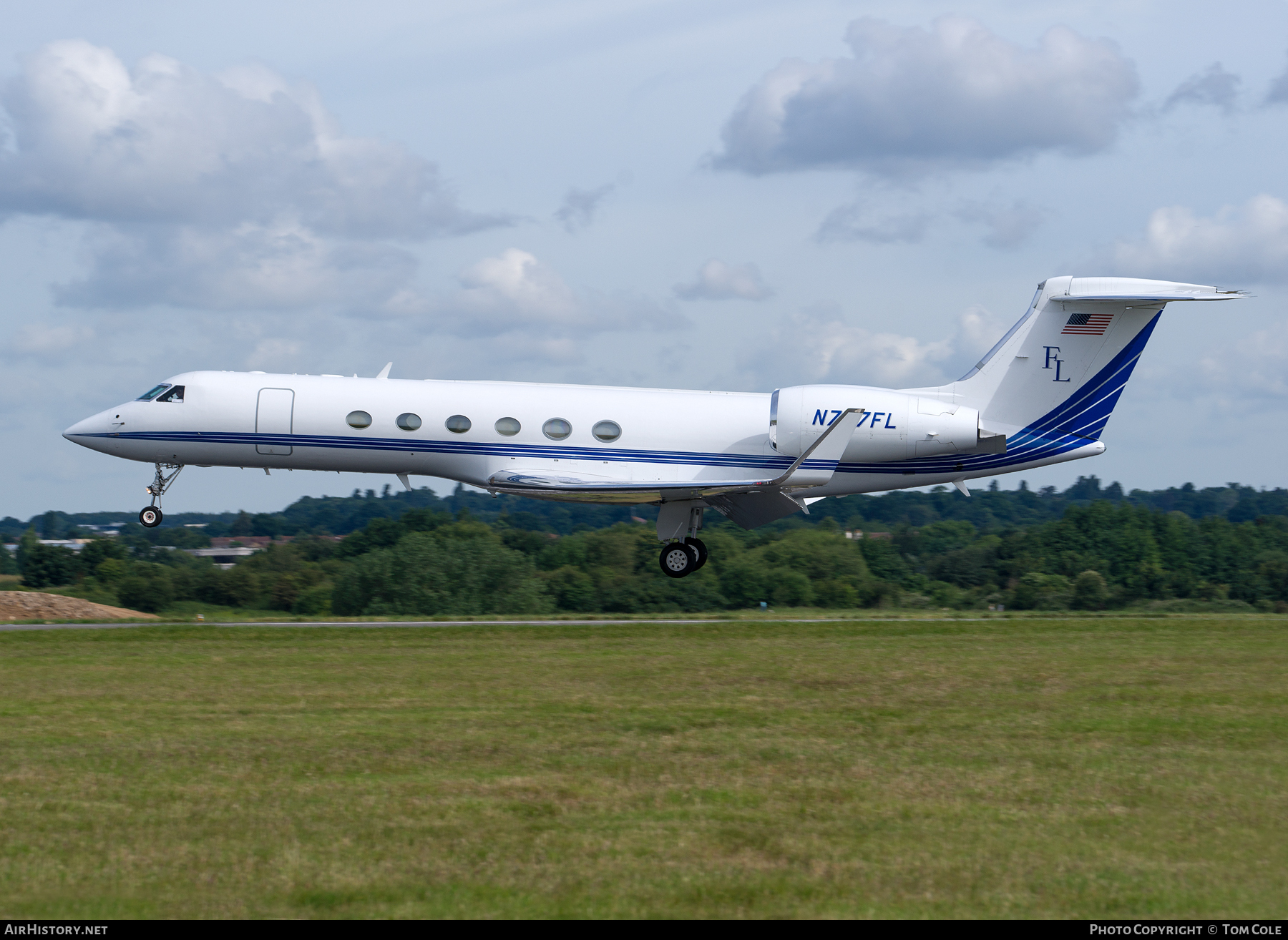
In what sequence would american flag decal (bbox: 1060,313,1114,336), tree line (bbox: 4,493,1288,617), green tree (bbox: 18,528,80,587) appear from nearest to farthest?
american flag decal (bbox: 1060,313,1114,336) < tree line (bbox: 4,493,1288,617) < green tree (bbox: 18,528,80,587)

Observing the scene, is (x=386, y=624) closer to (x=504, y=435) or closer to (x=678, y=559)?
(x=504, y=435)

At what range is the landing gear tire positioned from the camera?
25.3 meters

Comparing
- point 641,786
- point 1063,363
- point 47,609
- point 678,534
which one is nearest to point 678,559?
point 678,534

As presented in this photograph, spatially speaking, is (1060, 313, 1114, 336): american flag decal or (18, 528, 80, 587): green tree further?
(18, 528, 80, 587): green tree

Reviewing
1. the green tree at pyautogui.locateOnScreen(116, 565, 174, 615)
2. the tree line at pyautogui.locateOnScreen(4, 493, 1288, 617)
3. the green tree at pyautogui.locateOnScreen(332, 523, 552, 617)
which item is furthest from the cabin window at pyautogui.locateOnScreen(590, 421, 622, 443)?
the green tree at pyautogui.locateOnScreen(116, 565, 174, 615)

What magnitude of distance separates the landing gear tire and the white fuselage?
5.62 feet

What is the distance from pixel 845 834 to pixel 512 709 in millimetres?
5954

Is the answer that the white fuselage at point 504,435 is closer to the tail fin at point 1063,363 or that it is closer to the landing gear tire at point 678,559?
the tail fin at point 1063,363

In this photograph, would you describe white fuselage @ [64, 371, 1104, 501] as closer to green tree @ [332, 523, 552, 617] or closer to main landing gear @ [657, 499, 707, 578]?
main landing gear @ [657, 499, 707, 578]

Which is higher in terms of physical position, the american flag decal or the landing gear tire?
the american flag decal

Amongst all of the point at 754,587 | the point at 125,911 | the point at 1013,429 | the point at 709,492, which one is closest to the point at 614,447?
the point at 709,492

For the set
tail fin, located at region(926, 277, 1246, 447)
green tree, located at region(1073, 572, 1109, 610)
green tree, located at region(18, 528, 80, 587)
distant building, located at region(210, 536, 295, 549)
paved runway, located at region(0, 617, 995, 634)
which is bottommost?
green tree, located at region(1073, 572, 1109, 610)

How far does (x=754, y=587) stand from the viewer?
192 ft
